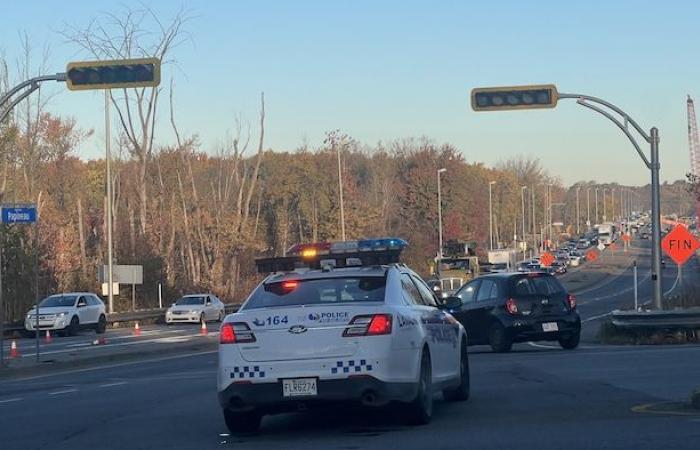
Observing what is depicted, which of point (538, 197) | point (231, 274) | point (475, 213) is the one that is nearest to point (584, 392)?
point (231, 274)

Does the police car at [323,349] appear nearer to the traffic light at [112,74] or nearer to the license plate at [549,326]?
the license plate at [549,326]

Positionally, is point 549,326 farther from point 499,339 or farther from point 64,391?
Answer: point 64,391

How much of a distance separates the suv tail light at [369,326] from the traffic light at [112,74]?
14006 mm

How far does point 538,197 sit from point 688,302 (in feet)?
453

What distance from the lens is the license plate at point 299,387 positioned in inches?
443

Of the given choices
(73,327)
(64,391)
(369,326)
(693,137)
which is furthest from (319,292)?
(693,137)

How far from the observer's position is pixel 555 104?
1124 inches

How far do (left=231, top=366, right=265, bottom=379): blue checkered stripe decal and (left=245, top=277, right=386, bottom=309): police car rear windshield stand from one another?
757 millimetres

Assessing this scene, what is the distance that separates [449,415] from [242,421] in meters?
2.44

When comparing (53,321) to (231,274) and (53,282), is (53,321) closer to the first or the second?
(53,282)

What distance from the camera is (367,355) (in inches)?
442

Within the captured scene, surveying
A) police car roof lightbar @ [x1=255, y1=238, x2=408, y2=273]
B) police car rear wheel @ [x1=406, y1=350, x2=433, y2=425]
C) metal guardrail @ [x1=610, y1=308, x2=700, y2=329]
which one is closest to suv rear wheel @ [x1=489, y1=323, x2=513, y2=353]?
metal guardrail @ [x1=610, y1=308, x2=700, y2=329]

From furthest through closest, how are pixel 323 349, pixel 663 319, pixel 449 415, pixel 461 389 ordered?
pixel 663 319, pixel 461 389, pixel 449 415, pixel 323 349

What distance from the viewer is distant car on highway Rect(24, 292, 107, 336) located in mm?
43031
